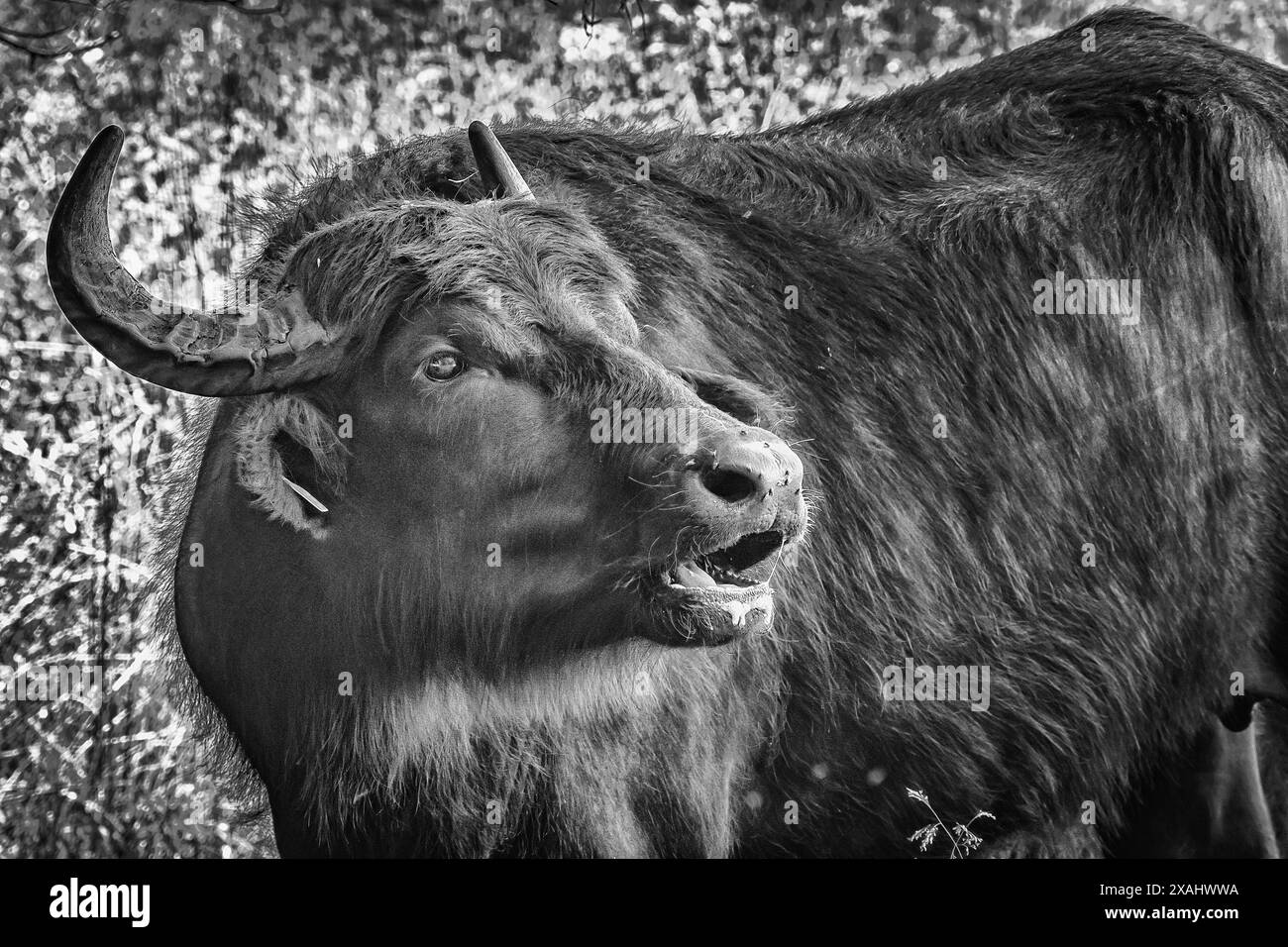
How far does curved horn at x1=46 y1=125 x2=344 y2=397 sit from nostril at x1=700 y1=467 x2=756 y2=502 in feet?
3.67

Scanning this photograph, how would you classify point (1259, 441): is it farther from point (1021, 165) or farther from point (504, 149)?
point (504, 149)

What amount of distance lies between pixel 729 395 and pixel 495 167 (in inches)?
35.3

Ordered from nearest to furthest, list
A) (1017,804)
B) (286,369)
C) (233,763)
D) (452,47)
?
(286,369) → (233,763) → (1017,804) → (452,47)

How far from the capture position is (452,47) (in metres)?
5.02

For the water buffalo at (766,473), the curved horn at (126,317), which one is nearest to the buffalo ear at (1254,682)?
the water buffalo at (766,473)

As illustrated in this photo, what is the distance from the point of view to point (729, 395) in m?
3.61

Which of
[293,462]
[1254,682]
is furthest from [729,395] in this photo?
[1254,682]

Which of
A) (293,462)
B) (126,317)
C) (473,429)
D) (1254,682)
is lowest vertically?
(1254,682)

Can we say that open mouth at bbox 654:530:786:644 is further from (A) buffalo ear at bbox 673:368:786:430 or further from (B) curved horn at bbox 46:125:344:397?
(B) curved horn at bbox 46:125:344:397

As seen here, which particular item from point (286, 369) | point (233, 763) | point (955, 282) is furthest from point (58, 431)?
point (955, 282)

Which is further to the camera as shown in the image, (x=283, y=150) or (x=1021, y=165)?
(x=283, y=150)

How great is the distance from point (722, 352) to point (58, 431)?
274 cm

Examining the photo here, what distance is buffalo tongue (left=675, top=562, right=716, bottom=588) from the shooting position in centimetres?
313

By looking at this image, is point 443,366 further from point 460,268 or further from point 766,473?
point 766,473
